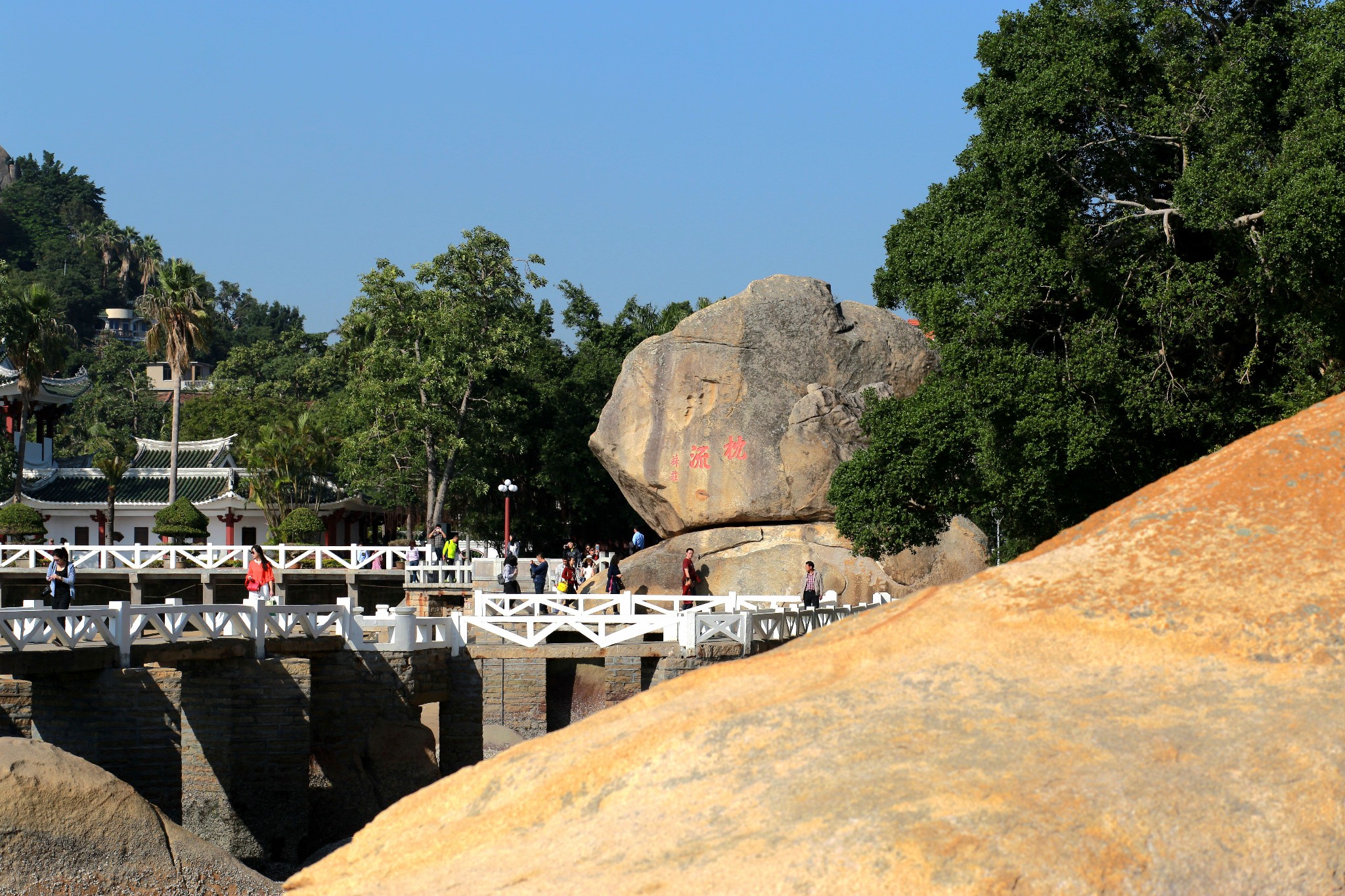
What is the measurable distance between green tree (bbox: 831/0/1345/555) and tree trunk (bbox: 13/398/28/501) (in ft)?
138

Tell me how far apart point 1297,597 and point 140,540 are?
5661cm

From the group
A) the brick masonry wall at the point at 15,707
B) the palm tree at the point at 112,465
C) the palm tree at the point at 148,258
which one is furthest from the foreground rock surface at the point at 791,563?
the palm tree at the point at 148,258

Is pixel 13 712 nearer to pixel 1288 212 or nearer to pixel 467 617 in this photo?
pixel 467 617

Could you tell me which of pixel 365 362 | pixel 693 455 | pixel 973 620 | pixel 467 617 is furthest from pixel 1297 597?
pixel 365 362

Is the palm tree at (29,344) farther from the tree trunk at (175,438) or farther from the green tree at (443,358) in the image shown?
the green tree at (443,358)

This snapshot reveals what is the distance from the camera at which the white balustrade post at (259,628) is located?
18.7m

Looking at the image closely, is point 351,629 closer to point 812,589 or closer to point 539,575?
point 812,589

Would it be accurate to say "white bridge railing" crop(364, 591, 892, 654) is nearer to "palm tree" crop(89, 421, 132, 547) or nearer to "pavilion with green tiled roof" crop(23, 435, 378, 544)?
"palm tree" crop(89, 421, 132, 547)

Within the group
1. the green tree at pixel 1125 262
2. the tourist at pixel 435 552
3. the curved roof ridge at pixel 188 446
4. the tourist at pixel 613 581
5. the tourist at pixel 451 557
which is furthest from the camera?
the curved roof ridge at pixel 188 446

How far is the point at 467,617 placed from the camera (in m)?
21.5

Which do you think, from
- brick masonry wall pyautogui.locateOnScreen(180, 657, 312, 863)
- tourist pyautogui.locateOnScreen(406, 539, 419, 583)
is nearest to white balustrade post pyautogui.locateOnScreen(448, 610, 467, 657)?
brick masonry wall pyautogui.locateOnScreen(180, 657, 312, 863)

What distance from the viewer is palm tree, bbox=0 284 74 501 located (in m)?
52.8

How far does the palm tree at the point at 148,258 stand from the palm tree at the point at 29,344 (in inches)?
2372

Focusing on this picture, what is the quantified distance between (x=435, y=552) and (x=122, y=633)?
21.2 m
